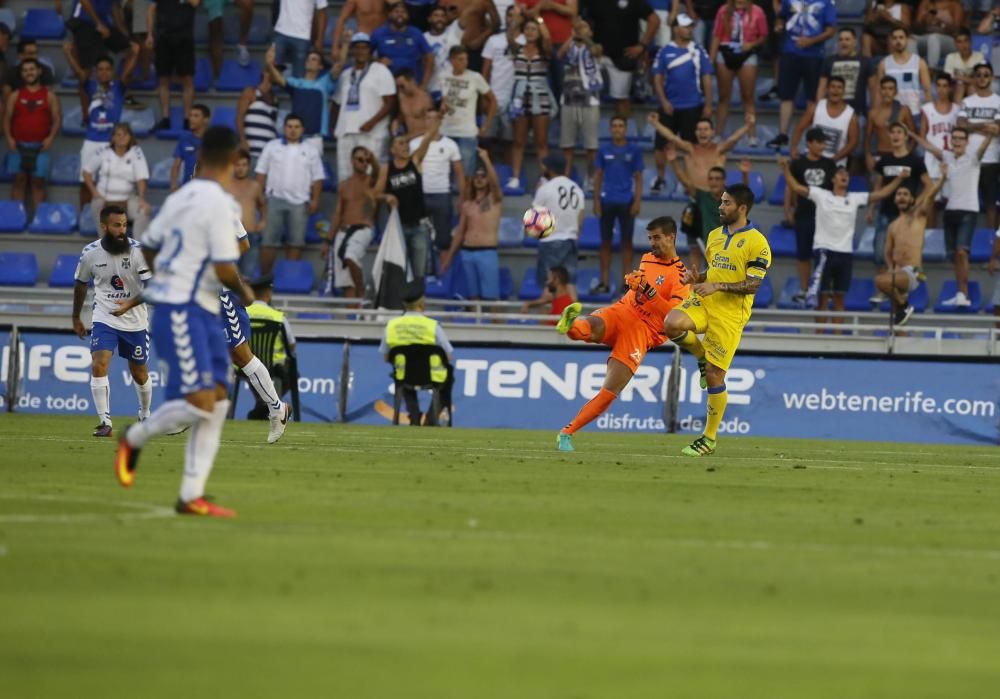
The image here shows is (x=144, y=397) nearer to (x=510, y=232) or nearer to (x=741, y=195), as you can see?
(x=741, y=195)

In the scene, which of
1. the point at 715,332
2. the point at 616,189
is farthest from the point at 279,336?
the point at 715,332

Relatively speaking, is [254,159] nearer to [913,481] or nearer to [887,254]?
[887,254]

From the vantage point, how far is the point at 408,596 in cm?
704

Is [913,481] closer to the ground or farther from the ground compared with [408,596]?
closer to the ground

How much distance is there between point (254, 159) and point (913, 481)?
629 inches

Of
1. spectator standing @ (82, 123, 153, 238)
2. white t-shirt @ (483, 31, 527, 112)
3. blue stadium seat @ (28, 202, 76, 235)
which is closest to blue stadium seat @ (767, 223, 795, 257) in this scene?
white t-shirt @ (483, 31, 527, 112)

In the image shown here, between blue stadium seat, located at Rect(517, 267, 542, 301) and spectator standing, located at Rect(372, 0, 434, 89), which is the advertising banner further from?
spectator standing, located at Rect(372, 0, 434, 89)

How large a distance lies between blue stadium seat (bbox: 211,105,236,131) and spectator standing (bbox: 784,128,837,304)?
30.5ft

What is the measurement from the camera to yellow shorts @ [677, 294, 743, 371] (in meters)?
16.8

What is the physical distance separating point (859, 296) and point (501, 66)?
659 centimetres

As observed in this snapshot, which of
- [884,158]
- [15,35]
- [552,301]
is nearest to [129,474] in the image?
[552,301]

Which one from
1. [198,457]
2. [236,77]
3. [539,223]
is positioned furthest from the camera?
[236,77]

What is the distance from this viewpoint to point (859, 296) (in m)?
27.2

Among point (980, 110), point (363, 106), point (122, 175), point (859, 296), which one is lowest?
point (859, 296)
